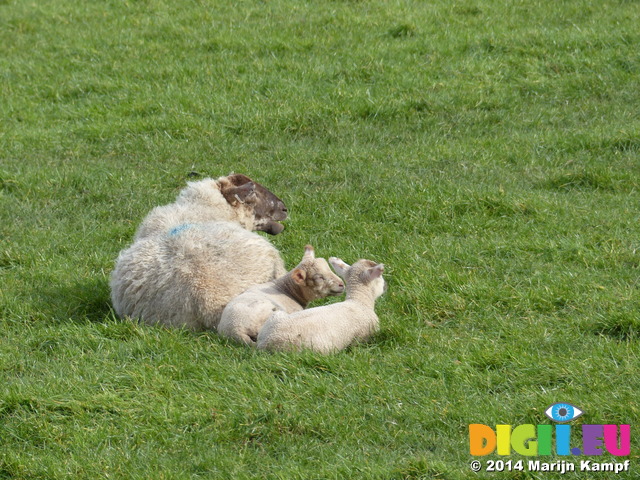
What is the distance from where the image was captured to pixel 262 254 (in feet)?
22.5

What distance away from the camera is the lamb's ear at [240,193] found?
786 centimetres

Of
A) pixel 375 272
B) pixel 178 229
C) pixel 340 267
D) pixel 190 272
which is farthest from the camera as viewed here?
pixel 178 229

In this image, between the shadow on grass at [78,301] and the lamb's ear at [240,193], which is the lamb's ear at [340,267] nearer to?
the lamb's ear at [240,193]

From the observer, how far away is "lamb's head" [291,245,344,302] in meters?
6.48

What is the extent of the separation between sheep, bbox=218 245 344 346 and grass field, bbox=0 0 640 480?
0.66 ft

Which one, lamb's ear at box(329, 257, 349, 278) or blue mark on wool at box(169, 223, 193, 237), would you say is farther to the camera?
blue mark on wool at box(169, 223, 193, 237)

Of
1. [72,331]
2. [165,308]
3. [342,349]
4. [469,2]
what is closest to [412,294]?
[342,349]

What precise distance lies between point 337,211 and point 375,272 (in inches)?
102

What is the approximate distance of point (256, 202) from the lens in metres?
7.97

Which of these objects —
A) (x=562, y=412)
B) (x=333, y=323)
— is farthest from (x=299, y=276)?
(x=562, y=412)

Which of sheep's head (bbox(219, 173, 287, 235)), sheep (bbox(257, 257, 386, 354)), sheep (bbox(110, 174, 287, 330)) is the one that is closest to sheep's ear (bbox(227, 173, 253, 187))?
sheep's head (bbox(219, 173, 287, 235))

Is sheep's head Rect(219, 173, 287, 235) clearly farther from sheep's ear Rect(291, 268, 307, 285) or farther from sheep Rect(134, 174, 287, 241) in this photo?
sheep's ear Rect(291, 268, 307, 285)

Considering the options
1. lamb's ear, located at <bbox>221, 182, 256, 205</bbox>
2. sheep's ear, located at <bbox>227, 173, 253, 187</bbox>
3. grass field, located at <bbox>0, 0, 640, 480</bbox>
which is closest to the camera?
grass field, located at <bbox>0, 0, 640, 480</bbox>

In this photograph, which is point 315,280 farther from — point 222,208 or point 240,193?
point 240,193
